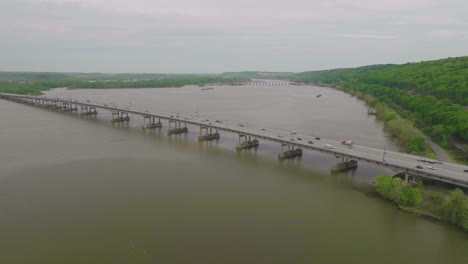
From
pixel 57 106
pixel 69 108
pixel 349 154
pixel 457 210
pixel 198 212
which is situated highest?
pixel 349 154

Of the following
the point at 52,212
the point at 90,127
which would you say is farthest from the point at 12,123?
the point at 52,212

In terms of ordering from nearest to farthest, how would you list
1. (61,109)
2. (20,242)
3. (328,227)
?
(20,242)
(328,227)
(61,109)

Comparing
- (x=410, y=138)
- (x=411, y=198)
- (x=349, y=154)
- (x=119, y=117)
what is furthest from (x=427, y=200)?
(x=119, y=117)

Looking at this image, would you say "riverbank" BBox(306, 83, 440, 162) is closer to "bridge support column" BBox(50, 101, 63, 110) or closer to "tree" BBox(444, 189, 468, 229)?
"tree" BBox(444, 189, 468, 229)

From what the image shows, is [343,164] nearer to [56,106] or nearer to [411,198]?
[411,198]

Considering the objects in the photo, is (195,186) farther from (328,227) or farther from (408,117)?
(408,117)

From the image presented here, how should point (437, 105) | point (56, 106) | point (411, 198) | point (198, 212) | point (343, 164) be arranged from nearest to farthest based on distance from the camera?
point (411, 198) → point (198, 212) → point (343, 164) → point (437, 105) → point (56, 106)

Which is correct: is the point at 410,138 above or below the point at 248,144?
above
